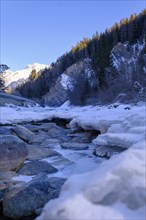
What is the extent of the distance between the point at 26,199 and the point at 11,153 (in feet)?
5.16

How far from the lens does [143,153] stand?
1.92m

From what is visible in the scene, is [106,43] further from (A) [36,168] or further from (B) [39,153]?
(A) [36,168]

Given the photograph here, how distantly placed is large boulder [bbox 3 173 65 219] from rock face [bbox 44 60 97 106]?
31230 mm

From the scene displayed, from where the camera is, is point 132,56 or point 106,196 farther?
point 132,56

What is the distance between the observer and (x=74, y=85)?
3997 cm

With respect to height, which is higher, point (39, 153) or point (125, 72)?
point (125, 72)

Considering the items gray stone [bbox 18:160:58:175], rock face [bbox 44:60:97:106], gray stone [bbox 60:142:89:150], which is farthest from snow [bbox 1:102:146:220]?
rock face [bbox 44:60:97:106]

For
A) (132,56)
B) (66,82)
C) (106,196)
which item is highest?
(132,56)

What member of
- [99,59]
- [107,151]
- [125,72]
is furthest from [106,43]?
[107,151]

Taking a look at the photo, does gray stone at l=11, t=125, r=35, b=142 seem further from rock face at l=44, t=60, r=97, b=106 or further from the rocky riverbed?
rock face at l=44, t=60, r=97, b=106

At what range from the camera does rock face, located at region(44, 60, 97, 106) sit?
38.1 m

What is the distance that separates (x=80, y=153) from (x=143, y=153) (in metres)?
4.03

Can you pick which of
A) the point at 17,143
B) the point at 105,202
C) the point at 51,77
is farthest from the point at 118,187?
the point at 51,77

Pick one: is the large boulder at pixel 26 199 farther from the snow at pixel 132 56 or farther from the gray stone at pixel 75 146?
the snow at pixel 132 56
